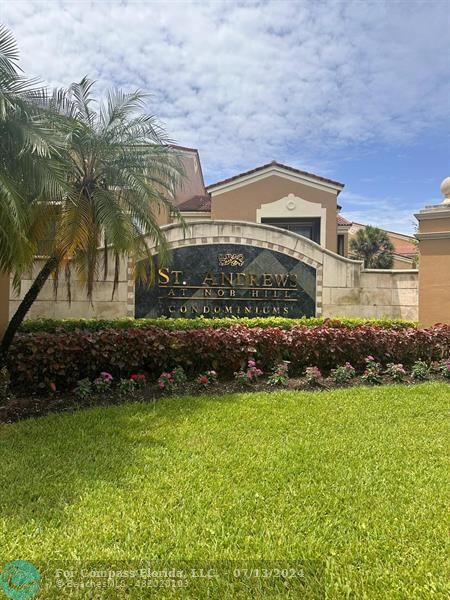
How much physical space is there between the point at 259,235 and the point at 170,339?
518 centimetres

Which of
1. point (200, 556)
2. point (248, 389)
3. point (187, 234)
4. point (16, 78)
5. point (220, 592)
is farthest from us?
point (187, 234)

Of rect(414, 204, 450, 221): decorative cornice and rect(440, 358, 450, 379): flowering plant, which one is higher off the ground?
rect(414, 204, 450, 221): decorative cornice

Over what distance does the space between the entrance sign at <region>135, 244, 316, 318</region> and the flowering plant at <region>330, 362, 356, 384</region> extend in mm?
3869

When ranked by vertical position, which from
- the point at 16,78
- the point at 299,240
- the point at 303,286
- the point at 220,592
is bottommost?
the point at 220,592

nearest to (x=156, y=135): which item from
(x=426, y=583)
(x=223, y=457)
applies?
(x=223, y=457)

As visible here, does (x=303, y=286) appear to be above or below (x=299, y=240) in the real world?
below

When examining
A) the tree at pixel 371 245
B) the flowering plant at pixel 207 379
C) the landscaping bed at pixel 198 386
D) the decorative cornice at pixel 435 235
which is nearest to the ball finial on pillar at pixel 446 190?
the decorative cornice at pixel 435 235

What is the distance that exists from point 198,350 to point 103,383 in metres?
1.67

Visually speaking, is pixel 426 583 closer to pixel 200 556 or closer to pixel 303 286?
pixel 200 556

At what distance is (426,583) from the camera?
7.83ft

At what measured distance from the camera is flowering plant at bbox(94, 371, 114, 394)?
6301 mm

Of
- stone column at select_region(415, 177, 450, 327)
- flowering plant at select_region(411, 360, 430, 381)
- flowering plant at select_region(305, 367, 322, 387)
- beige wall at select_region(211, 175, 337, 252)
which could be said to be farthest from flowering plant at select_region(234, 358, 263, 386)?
beige wall at select_region(211, 175, 337, 252)

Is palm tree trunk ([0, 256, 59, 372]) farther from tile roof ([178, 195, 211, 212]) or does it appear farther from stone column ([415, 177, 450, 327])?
tile roof ([178, 195, 211, 212])

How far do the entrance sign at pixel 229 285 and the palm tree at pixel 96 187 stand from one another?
345 centimetres
